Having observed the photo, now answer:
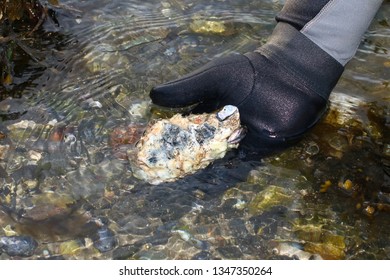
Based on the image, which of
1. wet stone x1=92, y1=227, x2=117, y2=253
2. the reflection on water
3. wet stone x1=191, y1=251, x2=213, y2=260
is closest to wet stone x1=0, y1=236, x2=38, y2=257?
the reflection on water

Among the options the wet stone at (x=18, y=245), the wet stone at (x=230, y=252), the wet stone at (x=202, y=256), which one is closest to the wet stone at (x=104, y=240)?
the wet stone at (x=18, y=245)

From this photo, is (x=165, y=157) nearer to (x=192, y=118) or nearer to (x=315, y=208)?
(x=192, y=118)

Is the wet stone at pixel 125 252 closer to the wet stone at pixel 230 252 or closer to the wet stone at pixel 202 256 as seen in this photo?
the wet stone at pixel 202 256

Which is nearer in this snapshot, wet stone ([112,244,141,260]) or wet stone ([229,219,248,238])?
wet stone ([112,244,141,260])

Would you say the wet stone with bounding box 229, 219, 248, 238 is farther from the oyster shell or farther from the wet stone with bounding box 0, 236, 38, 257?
the wet stone with bounding box 0, 236, 38, 257

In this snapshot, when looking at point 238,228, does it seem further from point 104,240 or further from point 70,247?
point 70,247

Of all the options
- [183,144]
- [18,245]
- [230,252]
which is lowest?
[230,252]

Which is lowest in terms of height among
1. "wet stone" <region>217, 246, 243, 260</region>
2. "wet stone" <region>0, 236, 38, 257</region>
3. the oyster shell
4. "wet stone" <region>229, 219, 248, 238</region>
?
"wet stone" <region>217, 246, 243, 260</region>

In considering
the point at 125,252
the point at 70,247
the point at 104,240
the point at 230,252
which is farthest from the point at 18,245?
the point at 230,252
